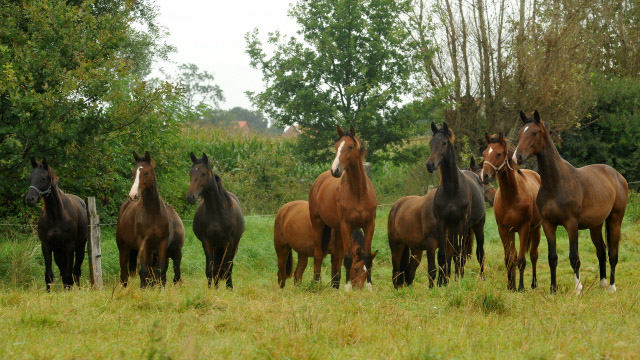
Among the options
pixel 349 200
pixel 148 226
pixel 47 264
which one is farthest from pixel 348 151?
pixel 47 264

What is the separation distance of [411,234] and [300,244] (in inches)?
73.3

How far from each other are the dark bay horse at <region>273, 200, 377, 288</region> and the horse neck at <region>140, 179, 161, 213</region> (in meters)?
2.23

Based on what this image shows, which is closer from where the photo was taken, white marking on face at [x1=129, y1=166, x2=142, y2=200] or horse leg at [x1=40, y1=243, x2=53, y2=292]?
white marking on face at [x1=129, y1=166, x2=142, y2=200]

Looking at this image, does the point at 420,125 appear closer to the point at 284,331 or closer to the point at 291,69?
the point at 291,69

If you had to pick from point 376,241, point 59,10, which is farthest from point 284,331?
point 376,241

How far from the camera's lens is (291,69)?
21578 millimetres

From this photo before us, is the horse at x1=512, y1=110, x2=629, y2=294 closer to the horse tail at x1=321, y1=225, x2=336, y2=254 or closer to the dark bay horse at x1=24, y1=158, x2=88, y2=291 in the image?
the horse tail at x1=321, y1=225, x2=336, y2=254

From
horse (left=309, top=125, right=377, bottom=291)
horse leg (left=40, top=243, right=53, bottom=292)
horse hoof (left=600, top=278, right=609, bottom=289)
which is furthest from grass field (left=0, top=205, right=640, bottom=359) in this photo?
horse leg (left=40, top=243, right=53, bottom=292)

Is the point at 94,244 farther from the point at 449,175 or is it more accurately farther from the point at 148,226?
the point at 449,175

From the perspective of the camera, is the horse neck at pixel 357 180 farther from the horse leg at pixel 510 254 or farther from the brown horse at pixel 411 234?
the horse leg at pixel 510 254

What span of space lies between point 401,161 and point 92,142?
538 inches

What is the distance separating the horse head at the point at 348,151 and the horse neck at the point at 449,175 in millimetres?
1167

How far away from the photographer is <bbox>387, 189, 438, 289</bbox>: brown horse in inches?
339

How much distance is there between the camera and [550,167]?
839cm
